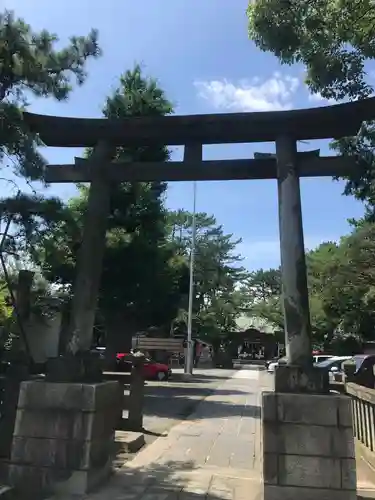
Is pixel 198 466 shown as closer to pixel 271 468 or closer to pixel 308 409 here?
pixel 271 468

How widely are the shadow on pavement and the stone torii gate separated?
73 cm

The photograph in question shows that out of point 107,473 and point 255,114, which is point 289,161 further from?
point 107,473

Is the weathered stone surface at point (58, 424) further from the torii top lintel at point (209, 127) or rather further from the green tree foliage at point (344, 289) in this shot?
the green tree foliage at point (344, 289)

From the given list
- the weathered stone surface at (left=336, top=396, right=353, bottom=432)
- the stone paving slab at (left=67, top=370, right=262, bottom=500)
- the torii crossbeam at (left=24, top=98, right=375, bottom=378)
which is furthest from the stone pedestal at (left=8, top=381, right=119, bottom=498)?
the weathered stone surface at (left=336, top=396, right=353, bottom=432)

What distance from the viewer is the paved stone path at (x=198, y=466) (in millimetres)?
5336

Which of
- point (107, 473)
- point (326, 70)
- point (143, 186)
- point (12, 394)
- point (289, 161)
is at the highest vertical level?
point (143, 186)

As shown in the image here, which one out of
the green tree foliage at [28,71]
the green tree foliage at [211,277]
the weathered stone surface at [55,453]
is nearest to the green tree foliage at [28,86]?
the green tree foliage at [28,71]

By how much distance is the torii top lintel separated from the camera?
5.99 meters

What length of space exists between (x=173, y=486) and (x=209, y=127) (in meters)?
4.47

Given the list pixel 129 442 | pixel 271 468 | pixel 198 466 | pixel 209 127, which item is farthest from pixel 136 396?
pixel 209 127

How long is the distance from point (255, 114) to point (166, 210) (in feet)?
48.2

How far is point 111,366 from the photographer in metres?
22.9

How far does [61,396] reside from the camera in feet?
17.2

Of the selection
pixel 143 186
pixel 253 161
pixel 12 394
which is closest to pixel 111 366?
pixel 143 186
